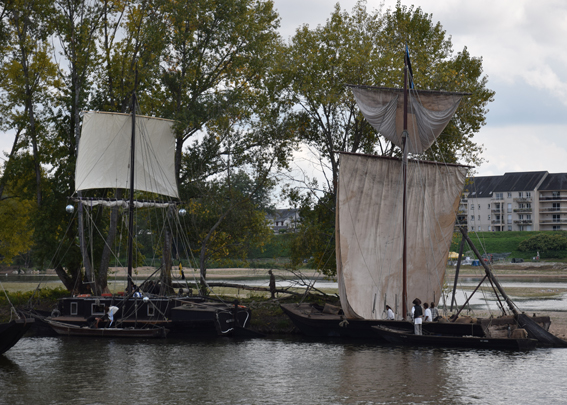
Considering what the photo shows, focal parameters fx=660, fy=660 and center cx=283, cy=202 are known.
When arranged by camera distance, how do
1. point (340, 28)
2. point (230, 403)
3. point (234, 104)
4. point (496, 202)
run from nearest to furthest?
point (230, 403) → point (340, 28) → point (234, 104) → point (496, 202)

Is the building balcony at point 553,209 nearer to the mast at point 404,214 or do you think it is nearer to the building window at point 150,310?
the mast at point 404,214

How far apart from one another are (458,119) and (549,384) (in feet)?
83.1

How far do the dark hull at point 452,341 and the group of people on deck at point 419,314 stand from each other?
53 cm

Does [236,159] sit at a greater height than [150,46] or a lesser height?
lesser

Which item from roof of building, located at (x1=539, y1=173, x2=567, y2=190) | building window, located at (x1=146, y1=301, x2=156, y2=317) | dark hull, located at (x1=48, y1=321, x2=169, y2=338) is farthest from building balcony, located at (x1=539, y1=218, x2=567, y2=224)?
dark hull, located at (x1=48, y1=321, x2=169, y2=338)

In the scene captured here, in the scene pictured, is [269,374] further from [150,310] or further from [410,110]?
[410,110]

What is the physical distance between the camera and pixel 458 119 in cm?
4638

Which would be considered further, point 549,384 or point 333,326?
point 333,326

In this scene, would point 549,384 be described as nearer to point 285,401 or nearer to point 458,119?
point 285,401

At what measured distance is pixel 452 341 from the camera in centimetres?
3344

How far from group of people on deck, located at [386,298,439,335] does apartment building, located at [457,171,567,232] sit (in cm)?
11360

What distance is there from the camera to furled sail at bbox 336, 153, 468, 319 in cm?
3791

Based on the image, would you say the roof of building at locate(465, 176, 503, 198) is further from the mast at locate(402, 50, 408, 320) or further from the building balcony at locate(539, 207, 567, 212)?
the mast at locate(402, 50, 408, 320)

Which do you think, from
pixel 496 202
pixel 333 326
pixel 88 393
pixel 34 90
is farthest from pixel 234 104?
pixel 496 202
